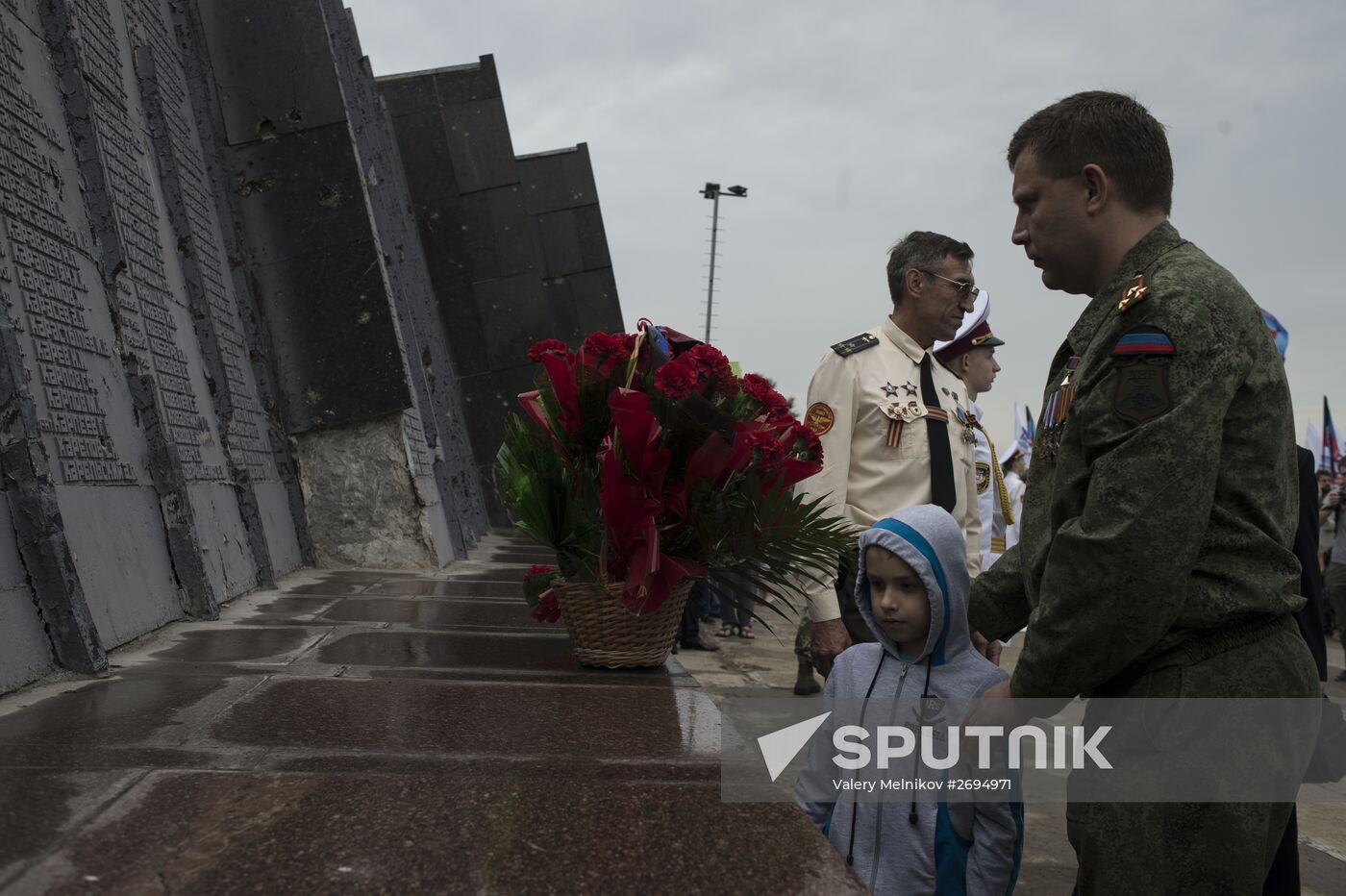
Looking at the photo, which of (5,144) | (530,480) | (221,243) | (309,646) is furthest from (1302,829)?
(221,243)

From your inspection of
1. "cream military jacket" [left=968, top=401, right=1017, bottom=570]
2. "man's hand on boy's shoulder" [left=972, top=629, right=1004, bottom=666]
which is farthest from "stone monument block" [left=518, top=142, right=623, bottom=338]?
"man's hand on boy's shoulder" [left=972, top=629, right=1004, bottom=666]

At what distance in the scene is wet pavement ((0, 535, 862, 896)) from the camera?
1748 millimetres

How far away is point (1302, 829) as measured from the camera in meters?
4.21

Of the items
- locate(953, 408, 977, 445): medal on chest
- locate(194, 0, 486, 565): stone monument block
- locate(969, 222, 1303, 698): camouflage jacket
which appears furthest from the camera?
locate(194, 0, 486, 565): stone monument block

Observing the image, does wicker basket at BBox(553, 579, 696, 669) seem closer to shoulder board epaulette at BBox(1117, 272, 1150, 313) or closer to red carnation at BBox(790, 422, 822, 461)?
red carnation at BBox(790, 422, 822, 461)

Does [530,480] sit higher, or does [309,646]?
[530,480]

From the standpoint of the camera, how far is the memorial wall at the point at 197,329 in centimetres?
373

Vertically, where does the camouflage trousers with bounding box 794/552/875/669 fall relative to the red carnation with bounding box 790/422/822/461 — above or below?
below

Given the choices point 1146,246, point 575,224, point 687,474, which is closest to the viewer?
point 1146,246

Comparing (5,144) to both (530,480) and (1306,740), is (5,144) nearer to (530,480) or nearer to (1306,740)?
(530,480)

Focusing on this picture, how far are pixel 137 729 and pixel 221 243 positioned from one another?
5697mm

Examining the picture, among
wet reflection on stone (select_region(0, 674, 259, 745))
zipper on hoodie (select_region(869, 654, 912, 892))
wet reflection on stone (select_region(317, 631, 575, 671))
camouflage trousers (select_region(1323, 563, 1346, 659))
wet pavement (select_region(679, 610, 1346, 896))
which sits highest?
wet reflection on stone (select_region(0, 674, 259, 745))

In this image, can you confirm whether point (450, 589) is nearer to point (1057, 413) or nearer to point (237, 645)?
point (237, 645)

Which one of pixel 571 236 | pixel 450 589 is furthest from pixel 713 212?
pixel 450 589
